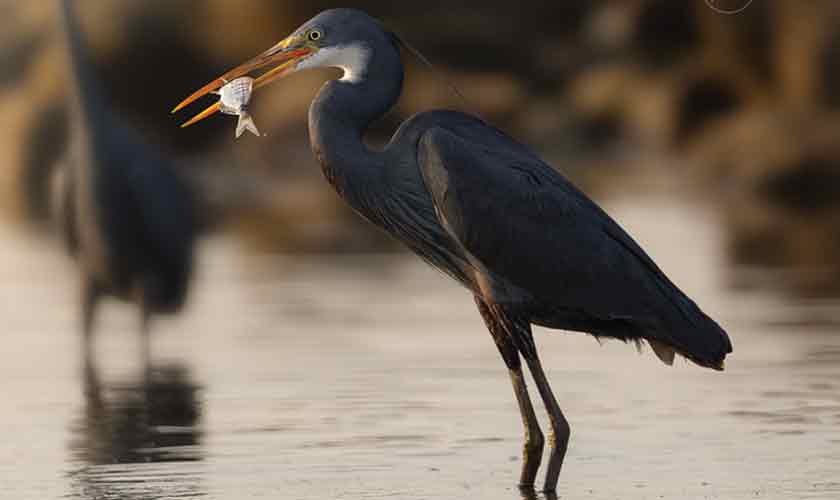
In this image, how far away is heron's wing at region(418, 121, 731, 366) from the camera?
8492 mm

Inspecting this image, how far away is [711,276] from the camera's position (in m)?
17.0

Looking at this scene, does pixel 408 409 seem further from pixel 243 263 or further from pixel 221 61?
pixel 221 61

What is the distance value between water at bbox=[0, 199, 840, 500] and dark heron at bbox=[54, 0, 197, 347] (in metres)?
0.40

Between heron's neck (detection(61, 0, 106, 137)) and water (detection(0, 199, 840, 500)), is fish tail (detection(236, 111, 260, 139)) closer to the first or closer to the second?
water (detection(0, 199, 840, 500))

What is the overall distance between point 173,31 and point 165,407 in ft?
97.7

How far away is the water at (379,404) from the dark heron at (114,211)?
400 mm

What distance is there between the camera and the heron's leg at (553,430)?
8.44 metres

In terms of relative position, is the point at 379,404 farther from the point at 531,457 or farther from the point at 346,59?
the point at 346,59

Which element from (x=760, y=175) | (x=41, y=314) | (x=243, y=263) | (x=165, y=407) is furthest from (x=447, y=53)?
(x=165, y=407)

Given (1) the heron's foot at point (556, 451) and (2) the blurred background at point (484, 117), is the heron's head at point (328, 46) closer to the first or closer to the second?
(2) the blurred background at point (484, 117)

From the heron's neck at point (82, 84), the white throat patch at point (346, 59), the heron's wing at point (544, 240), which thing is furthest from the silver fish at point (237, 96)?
the heron's neck at point (82, 84)

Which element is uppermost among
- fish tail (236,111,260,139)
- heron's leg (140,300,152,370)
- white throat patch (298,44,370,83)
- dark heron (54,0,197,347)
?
white throat patch (298,44,370,83)

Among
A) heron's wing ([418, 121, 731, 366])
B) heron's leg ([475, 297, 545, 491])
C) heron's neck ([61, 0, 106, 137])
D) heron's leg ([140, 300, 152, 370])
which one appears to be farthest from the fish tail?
heron's neck ([61, 0, 106, 137])

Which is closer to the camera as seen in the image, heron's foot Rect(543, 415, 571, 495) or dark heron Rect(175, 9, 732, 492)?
heron's foot Rect(543, 415, 571, 495)
